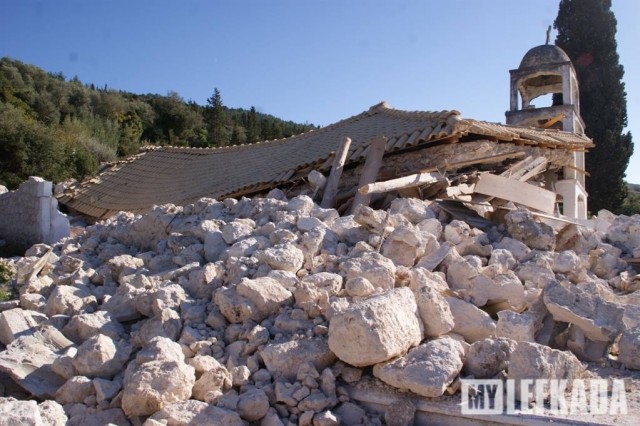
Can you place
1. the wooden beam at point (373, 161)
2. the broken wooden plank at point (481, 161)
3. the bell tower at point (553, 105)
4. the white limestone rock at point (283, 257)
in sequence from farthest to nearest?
the bell tower at point (553, 105) < the broken wooden plank at point (481, 161) < the wooden beam at point (373, 161) < the white limestone rock at point (283, 257)

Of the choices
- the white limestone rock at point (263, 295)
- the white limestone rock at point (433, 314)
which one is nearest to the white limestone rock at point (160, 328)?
the white limestone rock at point (263, 295)

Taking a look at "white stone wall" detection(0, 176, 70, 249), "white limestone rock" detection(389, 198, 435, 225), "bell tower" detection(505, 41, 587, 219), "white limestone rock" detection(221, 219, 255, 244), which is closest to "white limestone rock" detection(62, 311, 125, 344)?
"white limestone rock" detection(221, 219, 255, 244)

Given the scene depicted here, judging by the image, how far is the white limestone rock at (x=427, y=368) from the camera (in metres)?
2.89

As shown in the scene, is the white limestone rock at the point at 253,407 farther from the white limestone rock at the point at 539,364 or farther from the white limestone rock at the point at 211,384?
the white limestone rock at the point at 539,364

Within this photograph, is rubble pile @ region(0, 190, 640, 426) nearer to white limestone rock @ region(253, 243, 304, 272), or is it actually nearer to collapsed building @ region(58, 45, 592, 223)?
white limestone rock @ region(253, 243, 304, 272)

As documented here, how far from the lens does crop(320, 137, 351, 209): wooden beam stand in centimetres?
673

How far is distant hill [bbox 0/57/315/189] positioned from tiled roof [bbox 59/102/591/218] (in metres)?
7.04

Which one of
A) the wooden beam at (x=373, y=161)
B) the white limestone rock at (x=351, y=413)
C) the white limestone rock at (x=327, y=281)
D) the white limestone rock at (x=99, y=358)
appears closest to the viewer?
the white limestone rock at (x=351, y=413)

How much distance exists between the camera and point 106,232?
605 cm

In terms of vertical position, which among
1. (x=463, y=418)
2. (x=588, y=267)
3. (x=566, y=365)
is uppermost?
(x=588, y=267)

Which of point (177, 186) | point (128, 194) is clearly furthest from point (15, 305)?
point (128, 194)

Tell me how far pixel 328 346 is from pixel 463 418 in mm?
818

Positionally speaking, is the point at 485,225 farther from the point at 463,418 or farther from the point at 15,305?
the point at 15,305

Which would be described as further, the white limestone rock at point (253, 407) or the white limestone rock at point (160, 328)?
the white limestone rock at point (160, 328)
